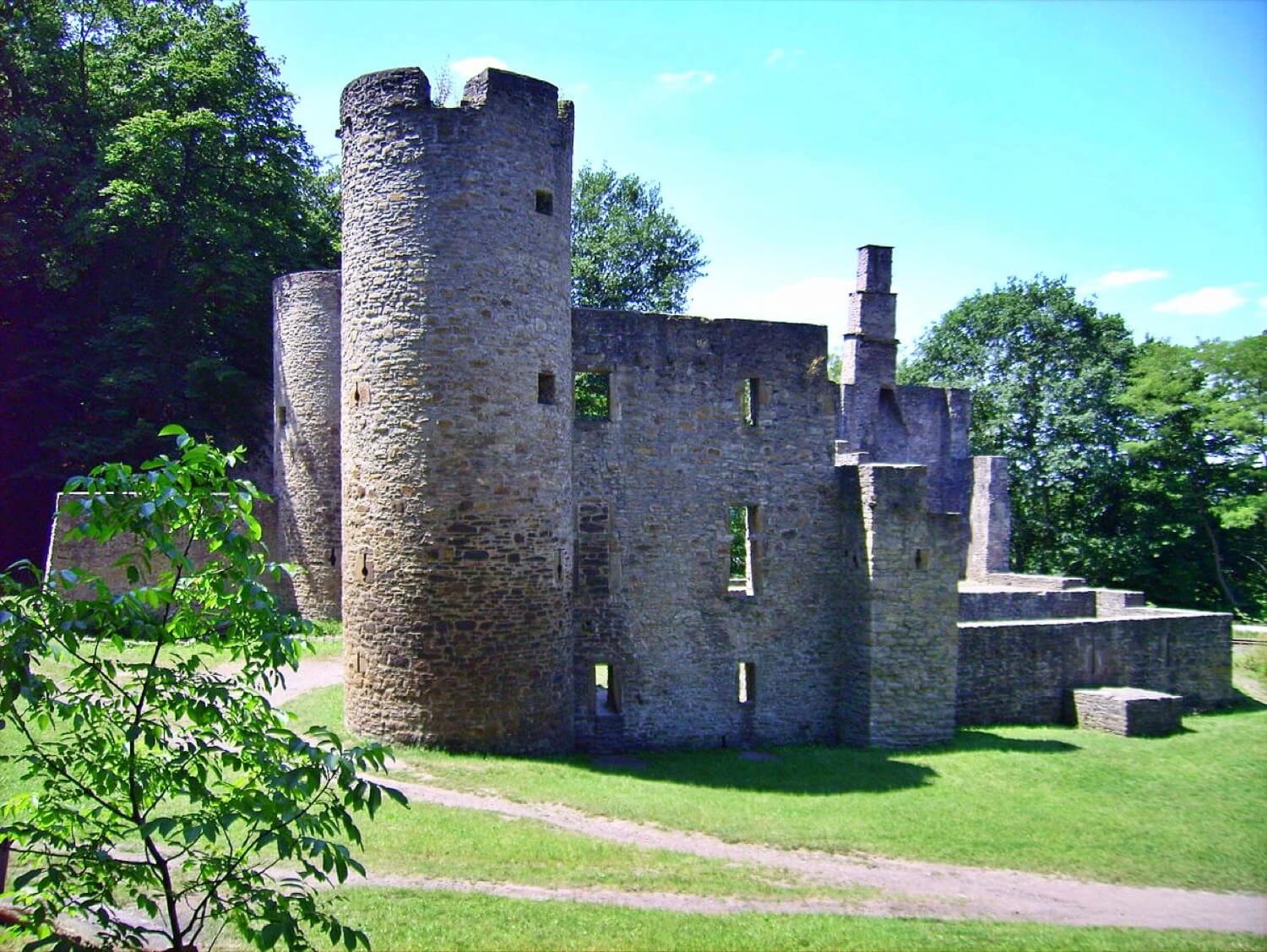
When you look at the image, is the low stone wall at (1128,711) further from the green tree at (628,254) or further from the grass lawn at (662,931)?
the green tree at (628,254)

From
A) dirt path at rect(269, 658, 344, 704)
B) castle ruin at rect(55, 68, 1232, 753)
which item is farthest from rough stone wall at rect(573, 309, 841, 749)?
dirt path at rect(269, 658, 344, 704)

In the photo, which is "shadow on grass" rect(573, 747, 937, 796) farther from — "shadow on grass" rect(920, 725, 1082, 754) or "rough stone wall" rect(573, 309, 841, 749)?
"shadow on grass" rect(920, 725, 1082, 754)

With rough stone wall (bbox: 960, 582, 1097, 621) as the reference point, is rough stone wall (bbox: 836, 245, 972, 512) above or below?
above

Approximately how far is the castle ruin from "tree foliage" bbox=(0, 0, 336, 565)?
4958 mm

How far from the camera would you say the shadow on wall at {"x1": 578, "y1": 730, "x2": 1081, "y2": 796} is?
1407 centimetres

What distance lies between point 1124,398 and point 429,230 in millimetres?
31437

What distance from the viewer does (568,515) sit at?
14602 mm

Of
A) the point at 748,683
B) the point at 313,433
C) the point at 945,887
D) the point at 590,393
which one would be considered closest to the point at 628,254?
the point at 590,393

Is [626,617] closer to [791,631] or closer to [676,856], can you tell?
[791,631]

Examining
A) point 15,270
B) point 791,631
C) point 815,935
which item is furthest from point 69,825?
point 15,270

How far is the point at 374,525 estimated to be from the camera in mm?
13641

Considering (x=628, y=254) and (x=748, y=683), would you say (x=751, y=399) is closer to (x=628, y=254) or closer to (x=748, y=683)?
(x=748, y=683)

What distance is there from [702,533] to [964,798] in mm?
6113

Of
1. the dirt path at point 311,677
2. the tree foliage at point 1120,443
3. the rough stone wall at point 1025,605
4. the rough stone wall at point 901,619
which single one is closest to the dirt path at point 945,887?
the rough stone wall at point 901,619
